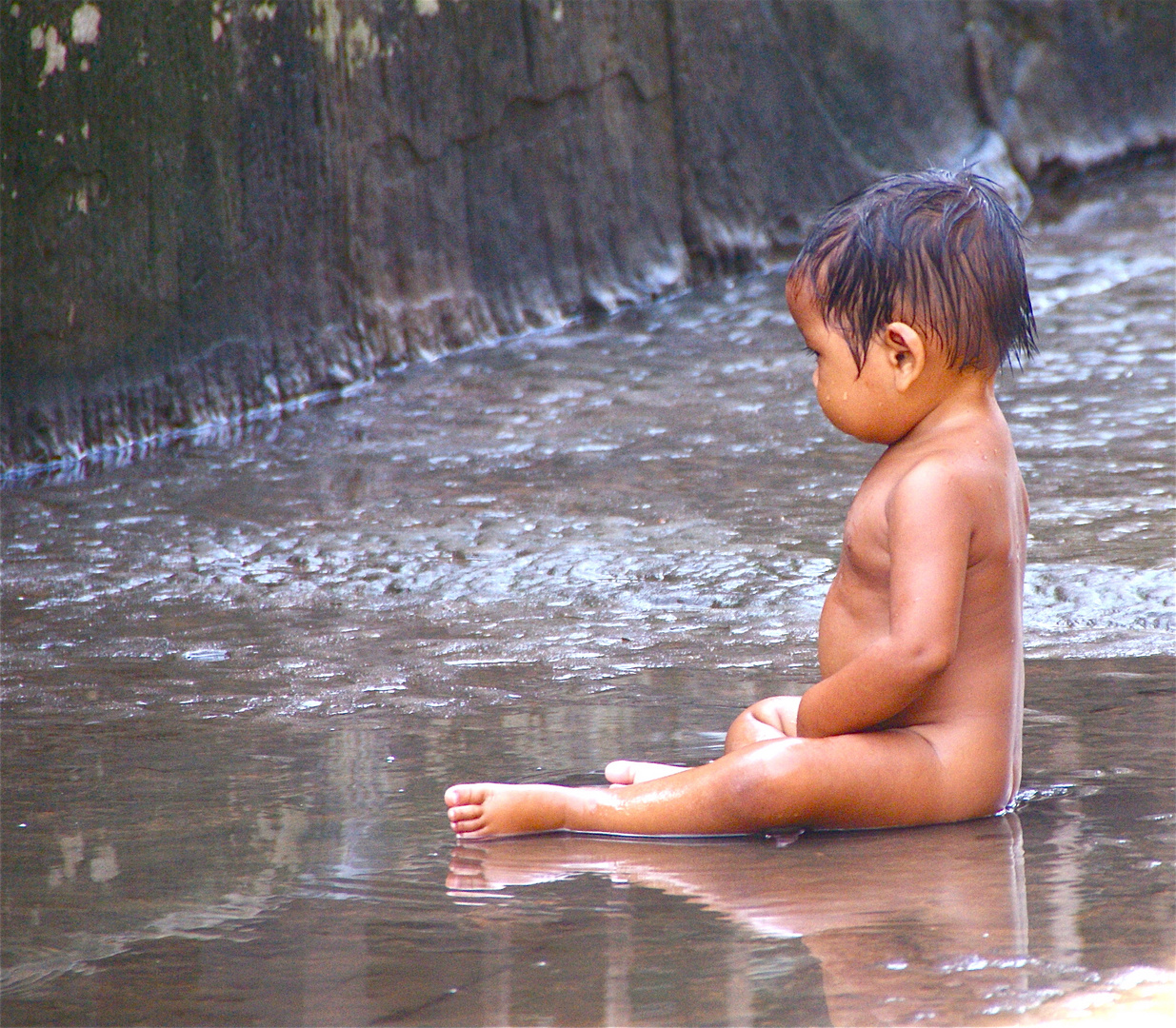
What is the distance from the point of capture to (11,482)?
380 centimetres

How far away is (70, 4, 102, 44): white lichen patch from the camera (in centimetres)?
385

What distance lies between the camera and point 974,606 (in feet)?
6.33

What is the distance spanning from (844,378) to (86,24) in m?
2.61

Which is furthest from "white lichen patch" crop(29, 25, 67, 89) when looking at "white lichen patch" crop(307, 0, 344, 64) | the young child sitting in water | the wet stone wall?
the young child sitting in water

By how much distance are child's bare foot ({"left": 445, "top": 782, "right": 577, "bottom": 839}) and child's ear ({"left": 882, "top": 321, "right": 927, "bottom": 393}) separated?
25.2 inches

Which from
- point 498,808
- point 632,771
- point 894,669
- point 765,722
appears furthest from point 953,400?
point 498,808

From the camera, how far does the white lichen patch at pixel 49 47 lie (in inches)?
148

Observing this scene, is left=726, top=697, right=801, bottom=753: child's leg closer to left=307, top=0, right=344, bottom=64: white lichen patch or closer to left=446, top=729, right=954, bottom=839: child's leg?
left=446, top=729, right=954, bottom=839: child's leg

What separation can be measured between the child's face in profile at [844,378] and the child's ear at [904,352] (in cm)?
1

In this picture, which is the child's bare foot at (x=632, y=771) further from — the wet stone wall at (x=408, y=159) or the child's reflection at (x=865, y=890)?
the wet stone wall at (x=408, y=159)

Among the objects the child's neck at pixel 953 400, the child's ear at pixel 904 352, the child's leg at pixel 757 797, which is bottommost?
the child's leg at pixel 757 797

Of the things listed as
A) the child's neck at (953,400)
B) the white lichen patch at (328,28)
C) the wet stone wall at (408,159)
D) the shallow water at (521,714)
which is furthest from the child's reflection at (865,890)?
the white lichen patch at (328,28)

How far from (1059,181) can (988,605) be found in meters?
5.99

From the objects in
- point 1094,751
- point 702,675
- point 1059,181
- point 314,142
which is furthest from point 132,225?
point 1059,181
